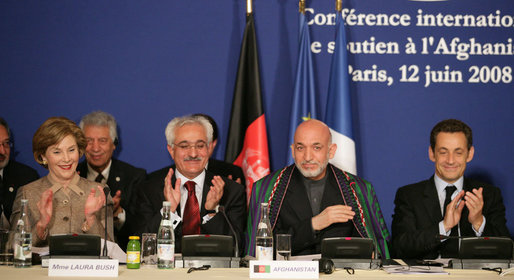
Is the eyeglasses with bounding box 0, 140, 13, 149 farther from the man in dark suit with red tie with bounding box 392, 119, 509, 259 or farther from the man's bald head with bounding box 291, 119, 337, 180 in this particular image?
the man in dark suit with red tie with bounding box 392, 119, 509, 259

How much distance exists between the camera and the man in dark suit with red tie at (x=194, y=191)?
4.34m

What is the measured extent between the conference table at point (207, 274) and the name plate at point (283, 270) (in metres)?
0.08

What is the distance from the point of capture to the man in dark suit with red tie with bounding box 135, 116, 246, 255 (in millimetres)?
4344

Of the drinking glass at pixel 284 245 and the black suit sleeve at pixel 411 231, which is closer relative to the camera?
the drinking glass at pixel 284 245

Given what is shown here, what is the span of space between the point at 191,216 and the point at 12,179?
157 cm

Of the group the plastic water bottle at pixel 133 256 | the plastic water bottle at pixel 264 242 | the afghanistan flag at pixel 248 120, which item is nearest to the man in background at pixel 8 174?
the afghanistan flag at pixel 248 120

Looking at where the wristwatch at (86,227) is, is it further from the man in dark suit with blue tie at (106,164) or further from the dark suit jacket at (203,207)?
the man in dark suit with blue tie at (106,164)

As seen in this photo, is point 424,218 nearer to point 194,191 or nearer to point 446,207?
point 446,207

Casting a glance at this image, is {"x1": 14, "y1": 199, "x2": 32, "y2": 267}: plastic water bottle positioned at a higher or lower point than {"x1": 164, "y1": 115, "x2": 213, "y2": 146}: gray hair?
lower

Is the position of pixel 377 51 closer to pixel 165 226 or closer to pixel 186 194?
pixel 186 194

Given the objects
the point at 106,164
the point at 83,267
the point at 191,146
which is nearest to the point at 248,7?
the point at 191,146

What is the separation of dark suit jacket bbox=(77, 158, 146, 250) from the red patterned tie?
664 mm

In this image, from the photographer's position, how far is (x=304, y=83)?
17.5ft

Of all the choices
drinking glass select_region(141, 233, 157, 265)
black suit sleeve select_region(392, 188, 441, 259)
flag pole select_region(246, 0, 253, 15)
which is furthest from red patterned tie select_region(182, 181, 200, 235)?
flag pole select_region(246, 0, 253, 15)
